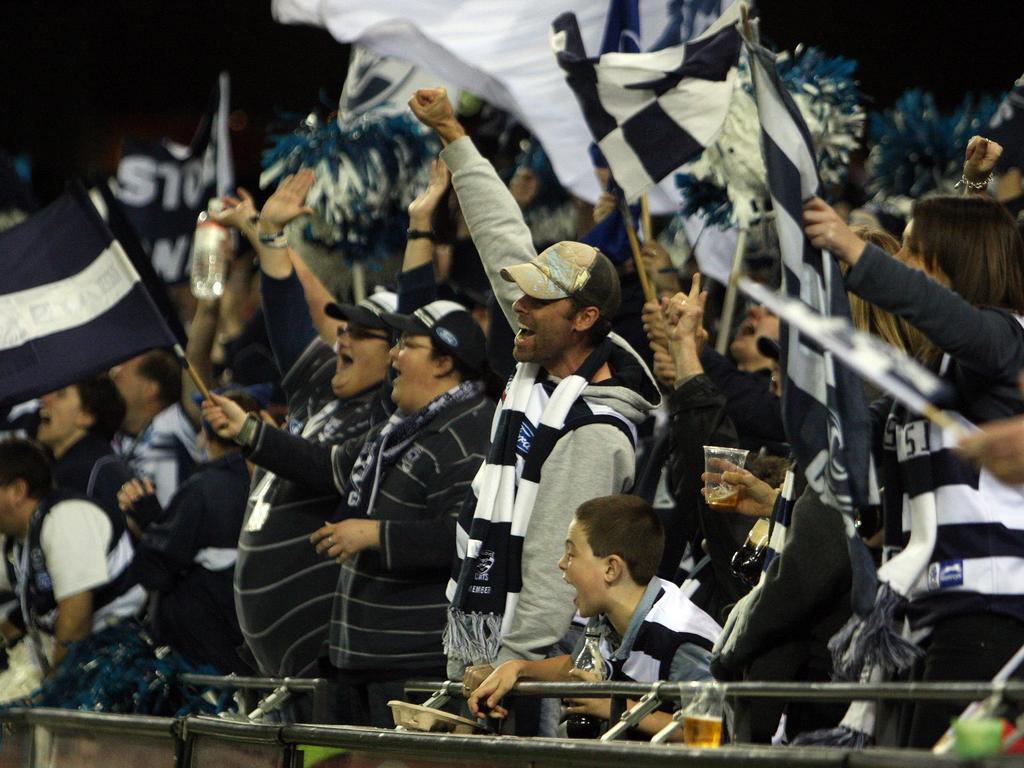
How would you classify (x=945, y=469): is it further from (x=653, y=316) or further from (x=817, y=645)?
(x=653, y=316)

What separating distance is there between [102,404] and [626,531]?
4255mm

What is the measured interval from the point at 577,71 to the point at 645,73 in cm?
26

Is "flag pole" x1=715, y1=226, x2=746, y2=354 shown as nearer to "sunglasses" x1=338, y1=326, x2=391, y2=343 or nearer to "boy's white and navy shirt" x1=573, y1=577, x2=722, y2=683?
"sunglasses" x1=338, y1=326, x2=391, y2=343

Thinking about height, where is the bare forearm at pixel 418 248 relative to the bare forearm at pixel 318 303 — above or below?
above

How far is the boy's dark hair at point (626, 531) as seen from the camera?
192 inches

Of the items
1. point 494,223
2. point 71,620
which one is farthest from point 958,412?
point 71,620

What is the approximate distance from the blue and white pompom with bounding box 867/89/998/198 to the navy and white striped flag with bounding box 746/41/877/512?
14.9 feet

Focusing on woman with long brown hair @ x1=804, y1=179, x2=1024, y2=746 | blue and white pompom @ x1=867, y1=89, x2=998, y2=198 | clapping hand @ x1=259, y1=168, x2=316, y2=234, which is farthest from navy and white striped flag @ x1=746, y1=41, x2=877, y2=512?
blue and white pompom @ x1=867, y1=89, x2=998, y2=198

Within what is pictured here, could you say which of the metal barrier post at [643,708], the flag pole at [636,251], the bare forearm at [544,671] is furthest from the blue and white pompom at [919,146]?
the metal barrier post at [643,708]

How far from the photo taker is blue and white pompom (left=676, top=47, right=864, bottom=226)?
277 inches

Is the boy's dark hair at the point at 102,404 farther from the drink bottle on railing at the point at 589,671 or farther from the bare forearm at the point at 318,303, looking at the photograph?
the drink bottle on railing at the point at 589,671

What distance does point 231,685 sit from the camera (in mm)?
5961

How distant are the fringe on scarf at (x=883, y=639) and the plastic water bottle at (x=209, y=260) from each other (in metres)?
6.06

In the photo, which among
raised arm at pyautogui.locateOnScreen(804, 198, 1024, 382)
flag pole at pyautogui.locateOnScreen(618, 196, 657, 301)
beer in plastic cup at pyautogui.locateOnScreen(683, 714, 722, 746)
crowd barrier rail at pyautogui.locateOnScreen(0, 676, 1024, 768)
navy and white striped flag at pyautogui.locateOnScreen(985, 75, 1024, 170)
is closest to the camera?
crowd barrier rail at pyautogui.locateOnScreen(0, 676, 1024, 768)
